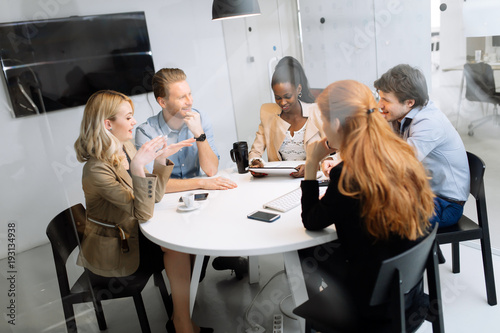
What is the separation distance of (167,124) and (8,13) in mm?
920

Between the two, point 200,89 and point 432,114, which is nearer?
point 432,114

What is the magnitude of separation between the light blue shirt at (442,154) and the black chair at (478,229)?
44 millimetres

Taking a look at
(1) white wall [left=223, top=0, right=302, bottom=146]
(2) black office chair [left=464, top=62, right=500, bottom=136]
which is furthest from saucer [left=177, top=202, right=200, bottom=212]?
(2) black office chair [left=464, top=62, right=500, bottom=136]

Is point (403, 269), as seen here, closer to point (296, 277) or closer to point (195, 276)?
point (296, 277)

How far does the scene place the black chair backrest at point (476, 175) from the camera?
5.94 ft

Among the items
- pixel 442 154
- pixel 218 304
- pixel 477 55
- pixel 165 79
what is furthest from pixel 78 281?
pixel 477 55

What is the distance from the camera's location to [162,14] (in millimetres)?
2670

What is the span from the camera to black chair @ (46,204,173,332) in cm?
171

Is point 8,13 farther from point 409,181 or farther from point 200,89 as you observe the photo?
point 409,181

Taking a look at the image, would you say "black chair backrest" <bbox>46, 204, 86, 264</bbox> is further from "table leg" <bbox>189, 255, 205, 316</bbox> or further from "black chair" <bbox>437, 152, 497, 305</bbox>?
"black chair" <bbox>437, 152, 497, 305</bbox>

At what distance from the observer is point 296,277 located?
4.92ft

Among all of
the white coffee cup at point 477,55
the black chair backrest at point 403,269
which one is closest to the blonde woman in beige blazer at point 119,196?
the black chair backrest at point 403,269

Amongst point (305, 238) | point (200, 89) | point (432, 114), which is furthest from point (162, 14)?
point (305, 238)

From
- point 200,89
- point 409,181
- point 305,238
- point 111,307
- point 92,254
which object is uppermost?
point 200,89
